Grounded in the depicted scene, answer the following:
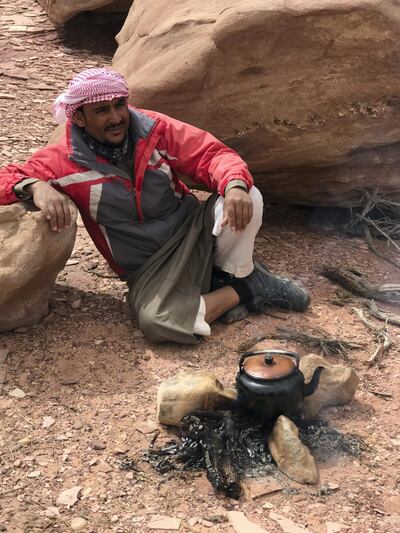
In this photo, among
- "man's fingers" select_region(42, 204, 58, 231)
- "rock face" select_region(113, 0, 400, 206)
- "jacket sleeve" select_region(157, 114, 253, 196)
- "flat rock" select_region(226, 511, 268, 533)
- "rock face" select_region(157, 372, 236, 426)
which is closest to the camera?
"flat rock" select_region(226, 511, 268, 533)

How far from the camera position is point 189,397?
3.17 meters

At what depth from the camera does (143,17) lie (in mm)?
5047

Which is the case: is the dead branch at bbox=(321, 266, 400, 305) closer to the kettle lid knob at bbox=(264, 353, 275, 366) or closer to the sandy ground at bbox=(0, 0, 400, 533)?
the sandy ground at bbox=(0, 0, 400, 533)

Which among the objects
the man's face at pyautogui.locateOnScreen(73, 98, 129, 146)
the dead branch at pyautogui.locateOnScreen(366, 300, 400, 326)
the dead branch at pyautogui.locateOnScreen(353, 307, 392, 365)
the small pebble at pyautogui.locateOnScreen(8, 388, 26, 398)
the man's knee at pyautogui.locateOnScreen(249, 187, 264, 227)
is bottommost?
the dead branch at pyautogui.locateOnScreen(366, 300, 400, 326)

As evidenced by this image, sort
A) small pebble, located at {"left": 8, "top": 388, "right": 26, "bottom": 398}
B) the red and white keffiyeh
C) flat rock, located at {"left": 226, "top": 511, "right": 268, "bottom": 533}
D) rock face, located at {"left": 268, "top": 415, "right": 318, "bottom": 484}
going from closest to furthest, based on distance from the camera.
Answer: flat rock, located at {"left": 226, "top": 511, "right": 268, "bottom": 533} < rock face, located at {"left": 268, "top": 415, "right": 318, "bottom": 484} < small pebble, located at {"left": 8, "top": 388, "right": 26, "bottom": 398} < the red and white keffiyeh

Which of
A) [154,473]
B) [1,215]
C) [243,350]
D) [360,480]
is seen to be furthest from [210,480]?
[1,215]

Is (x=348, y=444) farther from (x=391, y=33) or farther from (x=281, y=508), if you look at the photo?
(x=391, y=33)

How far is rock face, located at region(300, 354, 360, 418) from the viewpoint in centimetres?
329

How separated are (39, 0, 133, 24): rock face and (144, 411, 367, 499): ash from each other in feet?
17.4

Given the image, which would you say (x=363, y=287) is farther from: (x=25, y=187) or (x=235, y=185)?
(x=25, y=187)

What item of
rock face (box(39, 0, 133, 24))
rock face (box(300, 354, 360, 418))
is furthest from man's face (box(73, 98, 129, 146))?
rock face (box(39, 0, 133, 24))

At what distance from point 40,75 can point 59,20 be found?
970 mm

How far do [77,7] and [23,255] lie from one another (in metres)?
4.57

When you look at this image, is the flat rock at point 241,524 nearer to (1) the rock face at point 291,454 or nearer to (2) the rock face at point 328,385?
(1) the rock face at point 291,454
